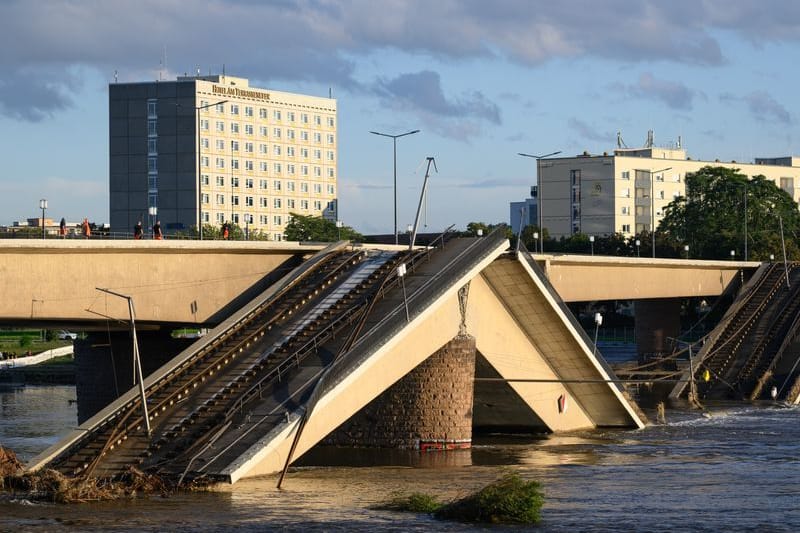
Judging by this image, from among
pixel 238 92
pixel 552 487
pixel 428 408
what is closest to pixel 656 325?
pixel 428 408

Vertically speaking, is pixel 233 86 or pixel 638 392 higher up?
pixel 233 86

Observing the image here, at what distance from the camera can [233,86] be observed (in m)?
187

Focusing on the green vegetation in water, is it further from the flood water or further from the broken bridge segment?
the broken bridge segment

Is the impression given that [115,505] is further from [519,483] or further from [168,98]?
[168,98]

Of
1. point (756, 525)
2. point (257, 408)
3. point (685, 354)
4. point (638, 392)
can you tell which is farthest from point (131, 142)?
point (756, 525)

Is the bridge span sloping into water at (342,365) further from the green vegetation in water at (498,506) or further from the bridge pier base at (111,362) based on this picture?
the bridge pier base at (111,362)

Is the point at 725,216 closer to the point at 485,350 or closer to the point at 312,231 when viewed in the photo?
the point at 312,231

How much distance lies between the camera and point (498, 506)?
138 feet

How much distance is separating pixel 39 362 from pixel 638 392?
5252 centimetres

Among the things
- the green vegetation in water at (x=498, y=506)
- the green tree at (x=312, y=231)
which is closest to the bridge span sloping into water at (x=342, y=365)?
the green vegetation in water at (x=498, y=506)

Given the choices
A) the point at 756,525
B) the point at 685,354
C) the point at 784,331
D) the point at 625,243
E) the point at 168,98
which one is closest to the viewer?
the point at 756,525

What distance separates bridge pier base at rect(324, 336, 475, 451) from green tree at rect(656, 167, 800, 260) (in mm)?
96012

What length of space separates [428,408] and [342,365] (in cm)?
1005

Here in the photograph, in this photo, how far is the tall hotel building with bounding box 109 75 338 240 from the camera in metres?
181
